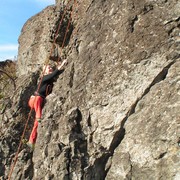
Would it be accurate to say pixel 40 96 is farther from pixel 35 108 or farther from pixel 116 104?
pixel 116 104

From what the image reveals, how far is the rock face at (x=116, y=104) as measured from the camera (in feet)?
25.7

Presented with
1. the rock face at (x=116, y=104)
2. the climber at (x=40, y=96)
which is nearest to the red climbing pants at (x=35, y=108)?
the climber at (x=40, y=96)

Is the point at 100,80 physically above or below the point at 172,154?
above

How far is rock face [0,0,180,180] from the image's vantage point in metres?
7.83

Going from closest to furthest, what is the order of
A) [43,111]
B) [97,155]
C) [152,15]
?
[97,155], [152,15], [43,111]

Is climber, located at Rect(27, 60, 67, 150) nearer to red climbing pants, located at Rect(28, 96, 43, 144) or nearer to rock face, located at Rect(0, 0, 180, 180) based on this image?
red climbing pants, located at Rect(28, 96, 43, 144)

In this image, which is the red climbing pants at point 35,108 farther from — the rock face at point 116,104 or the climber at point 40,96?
the rock face at point 116,104

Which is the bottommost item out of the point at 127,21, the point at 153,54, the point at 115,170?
the point at 115,170

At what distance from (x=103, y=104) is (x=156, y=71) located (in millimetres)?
1623

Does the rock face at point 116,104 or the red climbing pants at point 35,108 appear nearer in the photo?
the rock face at point 116,104

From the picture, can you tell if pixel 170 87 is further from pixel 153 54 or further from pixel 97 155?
pixel 97 155

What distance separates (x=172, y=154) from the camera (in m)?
7.40

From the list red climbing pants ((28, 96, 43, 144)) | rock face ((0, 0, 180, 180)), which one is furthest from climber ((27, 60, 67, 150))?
rock face ((0, 0, 180, 180))

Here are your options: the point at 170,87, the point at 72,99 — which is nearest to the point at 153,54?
the point at 170,87
